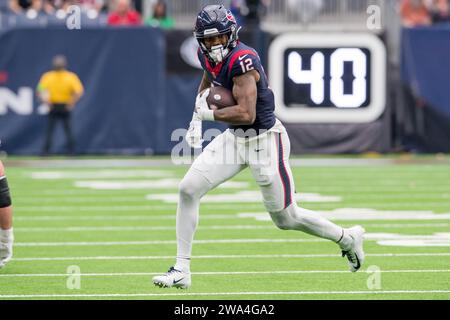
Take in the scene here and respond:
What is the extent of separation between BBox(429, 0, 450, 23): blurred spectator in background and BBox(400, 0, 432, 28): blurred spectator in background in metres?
0.10

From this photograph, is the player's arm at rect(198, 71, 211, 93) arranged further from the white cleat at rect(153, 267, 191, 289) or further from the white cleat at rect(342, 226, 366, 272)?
the white cleat at rect(342, 226, 366, 272)

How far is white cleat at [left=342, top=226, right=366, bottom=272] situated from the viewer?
7.77 m

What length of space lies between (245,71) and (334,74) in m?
10.3

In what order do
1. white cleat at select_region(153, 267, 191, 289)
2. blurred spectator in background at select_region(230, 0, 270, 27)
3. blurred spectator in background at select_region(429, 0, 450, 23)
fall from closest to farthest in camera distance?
white cleat at select_region(153, 267, 191, 289) → blurred spectator in background at select_region(230, 0, 270, 27) → blurred spectator in background at select_region(429, 0, 450, 23)

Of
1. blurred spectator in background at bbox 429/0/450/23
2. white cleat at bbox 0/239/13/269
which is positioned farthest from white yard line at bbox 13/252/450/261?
blurred spectator in background at bbox 429/0/450/23

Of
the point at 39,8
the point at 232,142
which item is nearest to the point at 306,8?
the point at 39,8

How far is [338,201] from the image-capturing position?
12.4 metres

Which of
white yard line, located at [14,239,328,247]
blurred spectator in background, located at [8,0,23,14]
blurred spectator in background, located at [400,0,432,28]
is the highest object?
blurred spectator in background, located at [8,0,23,14]

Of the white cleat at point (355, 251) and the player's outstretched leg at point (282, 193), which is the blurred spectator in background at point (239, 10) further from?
the player's outstretched leg at point (282, 193)

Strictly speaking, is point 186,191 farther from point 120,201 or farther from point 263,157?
point 120,201

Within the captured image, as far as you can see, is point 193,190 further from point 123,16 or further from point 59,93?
point 123,16
